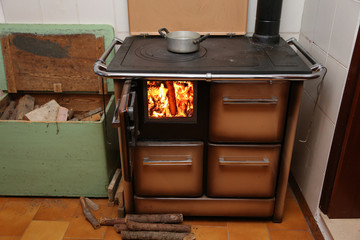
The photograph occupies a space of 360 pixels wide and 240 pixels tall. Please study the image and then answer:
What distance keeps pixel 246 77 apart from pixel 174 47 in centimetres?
40

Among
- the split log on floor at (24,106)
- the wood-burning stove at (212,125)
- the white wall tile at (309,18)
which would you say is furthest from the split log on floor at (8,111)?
the white wall tile at (309,18)

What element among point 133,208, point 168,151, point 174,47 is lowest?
point 133,208

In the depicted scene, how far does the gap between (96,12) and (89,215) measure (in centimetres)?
113

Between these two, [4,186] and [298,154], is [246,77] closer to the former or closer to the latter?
[298,154]

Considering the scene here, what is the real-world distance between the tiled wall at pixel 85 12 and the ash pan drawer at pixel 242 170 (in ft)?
2.46

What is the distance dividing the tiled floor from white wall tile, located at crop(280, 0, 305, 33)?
100 centimetres

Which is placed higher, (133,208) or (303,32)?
(303,32)

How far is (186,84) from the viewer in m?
1.69

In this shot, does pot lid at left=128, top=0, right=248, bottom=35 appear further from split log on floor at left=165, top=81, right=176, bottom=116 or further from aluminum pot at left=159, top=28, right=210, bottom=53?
split log on floor at left=165, top=81, right=176, bottom=116

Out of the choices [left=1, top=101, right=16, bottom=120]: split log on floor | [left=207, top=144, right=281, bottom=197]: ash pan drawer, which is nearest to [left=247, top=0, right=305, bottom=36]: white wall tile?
[left=207, top=144, right=281, bottom=197]: ash pan drawer

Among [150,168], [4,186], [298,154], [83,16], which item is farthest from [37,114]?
[298,154]

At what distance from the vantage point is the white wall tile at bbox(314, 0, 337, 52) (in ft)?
5.66

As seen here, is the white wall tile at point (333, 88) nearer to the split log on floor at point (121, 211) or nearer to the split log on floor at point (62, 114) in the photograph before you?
the split log on floor at point (121, 211)

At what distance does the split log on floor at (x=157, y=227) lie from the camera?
1.86m
